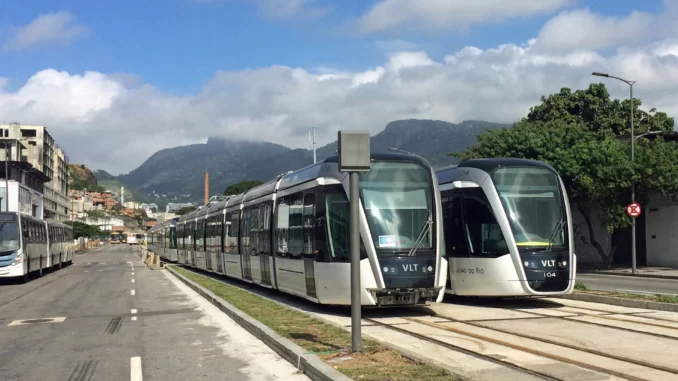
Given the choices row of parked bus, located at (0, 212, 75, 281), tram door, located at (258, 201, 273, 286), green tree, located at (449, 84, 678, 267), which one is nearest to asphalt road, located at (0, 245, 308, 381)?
tram door, located at (258, 201, 273, 286)

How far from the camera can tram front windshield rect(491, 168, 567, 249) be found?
1507 centimetres

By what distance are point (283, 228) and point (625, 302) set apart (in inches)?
313

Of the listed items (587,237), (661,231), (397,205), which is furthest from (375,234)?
(587,237)

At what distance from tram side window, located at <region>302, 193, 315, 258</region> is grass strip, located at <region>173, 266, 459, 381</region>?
4.28 ft

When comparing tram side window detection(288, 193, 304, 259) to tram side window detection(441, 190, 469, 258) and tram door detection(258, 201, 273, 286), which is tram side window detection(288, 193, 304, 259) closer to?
tram door detection(258, 201, 273, 286)

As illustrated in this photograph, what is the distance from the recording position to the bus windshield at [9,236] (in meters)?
28.2

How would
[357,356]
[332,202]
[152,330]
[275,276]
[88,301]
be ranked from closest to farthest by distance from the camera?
[357,356] < [152,330] < [332,202] < [275,276] < [88,301]

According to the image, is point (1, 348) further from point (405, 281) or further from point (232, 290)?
point (232, 290)

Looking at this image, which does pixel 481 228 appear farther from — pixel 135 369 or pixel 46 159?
pixel 46 159

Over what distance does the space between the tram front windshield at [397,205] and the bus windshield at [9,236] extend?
19774mm

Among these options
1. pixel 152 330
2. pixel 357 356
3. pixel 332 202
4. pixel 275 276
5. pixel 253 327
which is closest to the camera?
pixel 357 356

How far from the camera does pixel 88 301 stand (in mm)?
20297

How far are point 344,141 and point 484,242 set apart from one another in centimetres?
710

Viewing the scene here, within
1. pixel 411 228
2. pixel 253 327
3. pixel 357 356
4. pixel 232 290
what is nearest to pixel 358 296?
pixel 357 356
